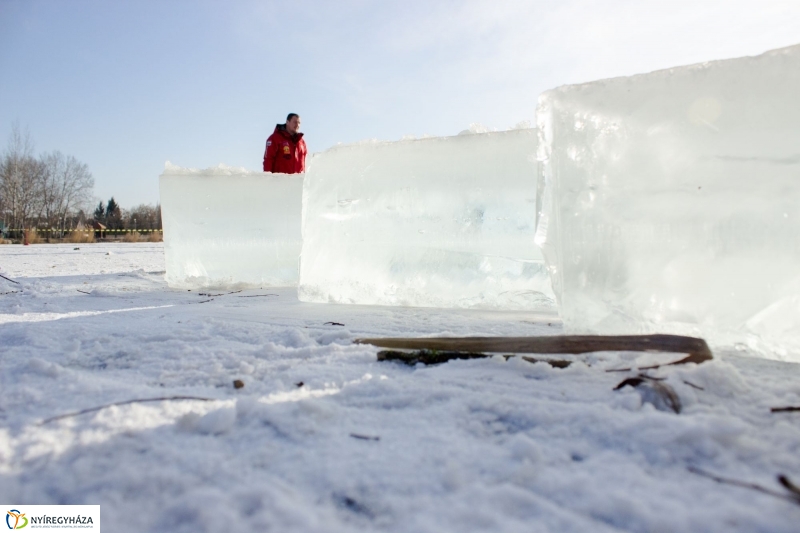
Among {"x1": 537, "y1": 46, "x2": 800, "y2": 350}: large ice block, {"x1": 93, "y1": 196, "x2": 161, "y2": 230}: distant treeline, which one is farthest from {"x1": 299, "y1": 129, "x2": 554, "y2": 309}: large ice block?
{"x1": 93, "y1": 196, "x2": 161, "y2": 230}: distant treeline

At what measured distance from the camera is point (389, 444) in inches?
33.8

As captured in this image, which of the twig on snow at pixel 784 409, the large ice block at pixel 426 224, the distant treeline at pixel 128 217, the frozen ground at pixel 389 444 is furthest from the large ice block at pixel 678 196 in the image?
the distant treeline at pixel 128 217

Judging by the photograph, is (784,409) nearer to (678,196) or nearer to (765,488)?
(765,488)

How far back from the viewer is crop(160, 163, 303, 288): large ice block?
366cm

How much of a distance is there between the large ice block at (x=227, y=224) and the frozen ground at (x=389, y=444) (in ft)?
7.61

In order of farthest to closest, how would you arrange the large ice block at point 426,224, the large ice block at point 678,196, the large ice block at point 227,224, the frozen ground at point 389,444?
the large ice block at point 227,224 < the large ice block at point 426,224 < the large ice block at point 678,196 < the frozen ground at point 389,444

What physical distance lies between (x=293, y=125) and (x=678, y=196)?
4461 millimetres

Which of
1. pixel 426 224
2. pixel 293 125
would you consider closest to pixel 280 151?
pixel 293 125

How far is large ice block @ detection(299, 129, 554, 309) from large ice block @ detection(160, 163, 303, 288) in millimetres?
991

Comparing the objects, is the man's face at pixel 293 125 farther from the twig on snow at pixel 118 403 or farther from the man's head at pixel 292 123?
the twig on snow at pixel 118 403

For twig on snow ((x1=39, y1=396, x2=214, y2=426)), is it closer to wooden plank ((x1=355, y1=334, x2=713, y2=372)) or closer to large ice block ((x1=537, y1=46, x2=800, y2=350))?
wooden plank ((x1=355, y1=334, x2=713, y2=372))

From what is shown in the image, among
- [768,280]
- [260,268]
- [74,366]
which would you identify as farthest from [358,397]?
[260,268]

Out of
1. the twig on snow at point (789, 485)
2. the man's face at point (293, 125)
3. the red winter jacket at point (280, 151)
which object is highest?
the man's face at point (293, 125)

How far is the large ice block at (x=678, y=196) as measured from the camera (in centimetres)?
133
